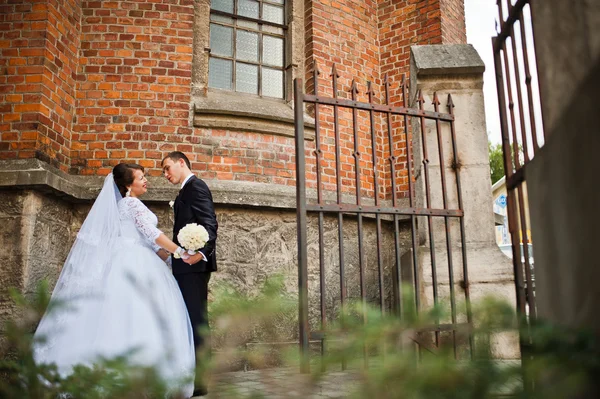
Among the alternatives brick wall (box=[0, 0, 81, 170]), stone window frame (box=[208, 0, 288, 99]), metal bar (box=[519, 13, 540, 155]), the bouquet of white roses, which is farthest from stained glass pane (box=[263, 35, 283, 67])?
metal bar (box=[519, 13, 540, 155])

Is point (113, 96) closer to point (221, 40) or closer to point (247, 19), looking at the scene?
point (221, 40)

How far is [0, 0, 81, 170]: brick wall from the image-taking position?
455 cm

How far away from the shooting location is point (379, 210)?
3799 mm

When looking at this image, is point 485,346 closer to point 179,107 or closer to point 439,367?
point 439,367

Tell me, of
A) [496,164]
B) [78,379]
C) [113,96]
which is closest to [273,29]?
[113,96]

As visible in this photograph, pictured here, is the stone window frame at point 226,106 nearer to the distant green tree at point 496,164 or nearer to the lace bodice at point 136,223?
the lace bodice at point 136,223

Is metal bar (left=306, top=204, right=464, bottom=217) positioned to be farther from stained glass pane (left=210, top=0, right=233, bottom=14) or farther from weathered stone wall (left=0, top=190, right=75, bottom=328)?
stained glass pane (left=210, top=0, right=233, bottom=14)

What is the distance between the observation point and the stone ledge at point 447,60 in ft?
14.6

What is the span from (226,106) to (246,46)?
3.44 feet

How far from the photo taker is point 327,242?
5.46 metres

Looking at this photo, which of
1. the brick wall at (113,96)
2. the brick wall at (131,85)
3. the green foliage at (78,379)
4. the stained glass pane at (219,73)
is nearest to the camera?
the green foliage at (78,379)

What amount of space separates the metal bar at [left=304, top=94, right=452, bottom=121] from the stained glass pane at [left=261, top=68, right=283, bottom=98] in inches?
90.6

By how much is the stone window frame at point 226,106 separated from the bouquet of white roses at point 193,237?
6.43 feet

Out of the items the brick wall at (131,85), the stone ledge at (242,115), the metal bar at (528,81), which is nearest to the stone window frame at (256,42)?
the stone ledge at (242,115)
